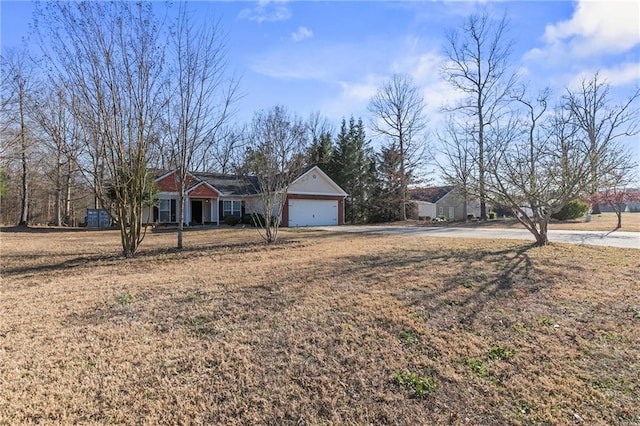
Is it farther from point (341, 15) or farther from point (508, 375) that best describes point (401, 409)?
point (341, 15)

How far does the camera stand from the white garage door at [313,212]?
2583 centimetres

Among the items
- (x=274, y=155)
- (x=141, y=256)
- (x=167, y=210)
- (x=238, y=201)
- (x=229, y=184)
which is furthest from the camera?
(x=229, y=184)

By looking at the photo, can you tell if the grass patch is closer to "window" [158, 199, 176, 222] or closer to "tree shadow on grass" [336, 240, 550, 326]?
"tree shadow on grass" [336, 240, 550, 326]

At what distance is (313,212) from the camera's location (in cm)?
2680

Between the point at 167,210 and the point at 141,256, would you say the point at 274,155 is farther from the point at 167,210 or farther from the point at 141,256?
the point at 167,210

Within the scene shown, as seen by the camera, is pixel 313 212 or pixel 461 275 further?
pixel 313 212

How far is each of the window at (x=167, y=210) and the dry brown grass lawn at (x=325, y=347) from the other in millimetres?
18425

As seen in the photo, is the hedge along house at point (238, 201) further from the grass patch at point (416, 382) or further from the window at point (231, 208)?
the grass patch at point (416, 382)

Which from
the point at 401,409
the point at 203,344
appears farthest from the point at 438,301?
the point at 203,344

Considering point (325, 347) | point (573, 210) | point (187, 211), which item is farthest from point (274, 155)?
point (573, 210)

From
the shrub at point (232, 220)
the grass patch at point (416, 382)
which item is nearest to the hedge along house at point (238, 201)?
the shrub at point (232, 220)

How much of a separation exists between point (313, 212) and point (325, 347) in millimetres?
23019

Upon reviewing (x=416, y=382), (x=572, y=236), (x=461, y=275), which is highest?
(x=572, y=236)

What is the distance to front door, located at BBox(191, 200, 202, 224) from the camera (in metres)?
27.0
